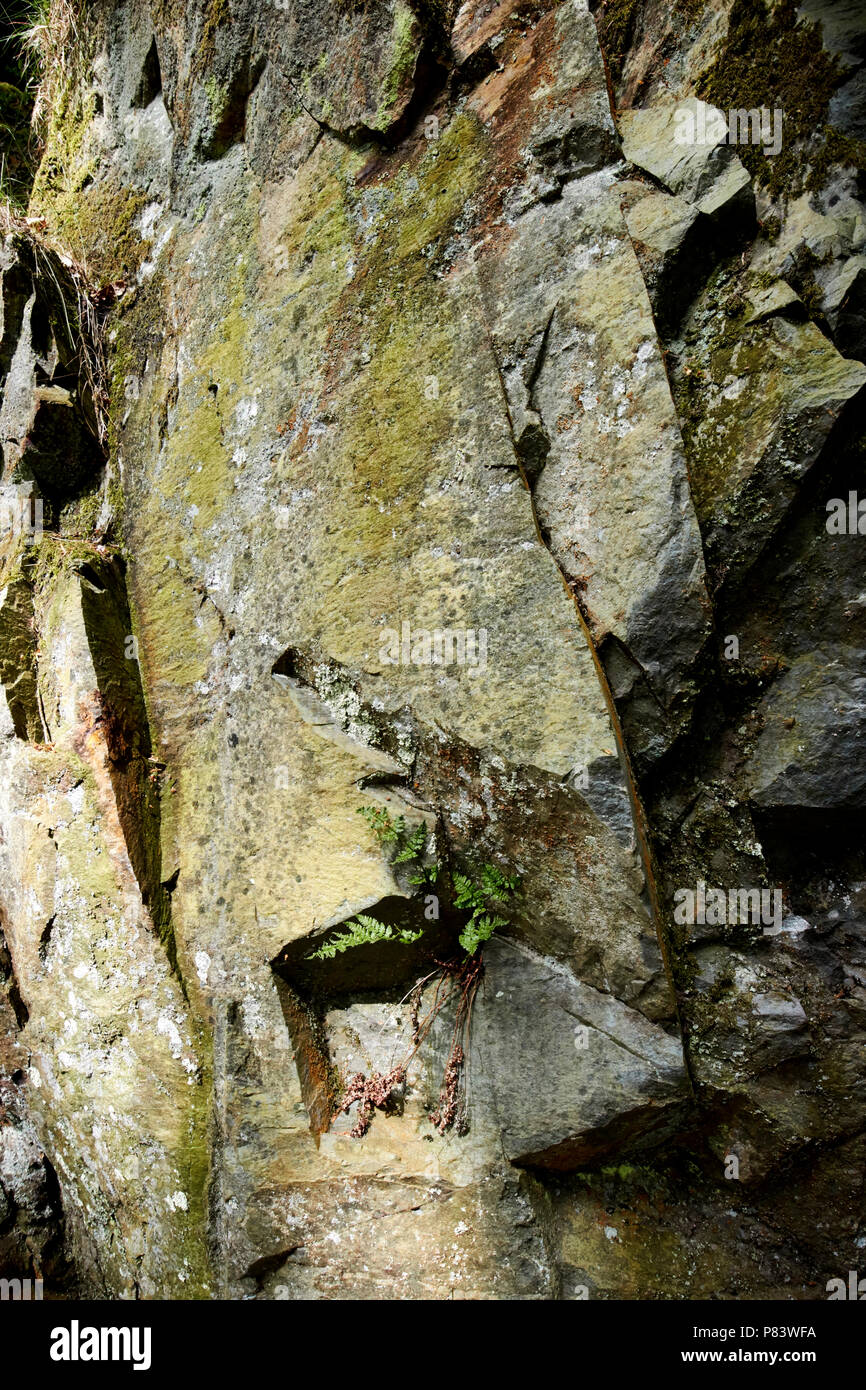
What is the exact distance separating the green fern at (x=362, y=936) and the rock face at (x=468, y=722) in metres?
0.05

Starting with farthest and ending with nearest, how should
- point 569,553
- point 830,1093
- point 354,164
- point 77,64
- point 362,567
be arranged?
point 77,64, point 354,164, point 362,567, point 569,553, point 830,1093

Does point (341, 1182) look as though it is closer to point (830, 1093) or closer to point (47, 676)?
point (830, 1093)

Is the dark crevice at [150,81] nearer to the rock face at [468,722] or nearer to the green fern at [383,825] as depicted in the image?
the rock face at [468,722]

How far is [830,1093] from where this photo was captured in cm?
273

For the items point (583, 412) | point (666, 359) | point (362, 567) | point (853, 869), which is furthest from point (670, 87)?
point (853, 869)

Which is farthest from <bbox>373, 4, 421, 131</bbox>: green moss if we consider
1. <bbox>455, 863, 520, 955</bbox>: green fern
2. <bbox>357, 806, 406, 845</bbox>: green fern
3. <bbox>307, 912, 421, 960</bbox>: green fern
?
<bbox>307, 912, 421, 960</bbox>: green fern

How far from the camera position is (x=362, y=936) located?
3078mm

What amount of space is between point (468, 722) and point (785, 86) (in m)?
3.03

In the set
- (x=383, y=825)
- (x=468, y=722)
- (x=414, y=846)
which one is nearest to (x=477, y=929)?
(x=414, y=846)

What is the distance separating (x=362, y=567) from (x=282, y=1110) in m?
2.53

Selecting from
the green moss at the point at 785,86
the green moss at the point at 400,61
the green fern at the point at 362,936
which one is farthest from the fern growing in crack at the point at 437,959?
the green moss at the point at 400,61

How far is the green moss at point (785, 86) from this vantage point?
9.72ft

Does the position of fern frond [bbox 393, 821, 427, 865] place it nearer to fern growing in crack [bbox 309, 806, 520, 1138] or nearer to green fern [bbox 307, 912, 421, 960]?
fern growing in crack [bbox 309, 806, 520, 1138]

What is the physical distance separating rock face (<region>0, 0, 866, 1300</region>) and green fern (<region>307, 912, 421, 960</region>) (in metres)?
0.05
